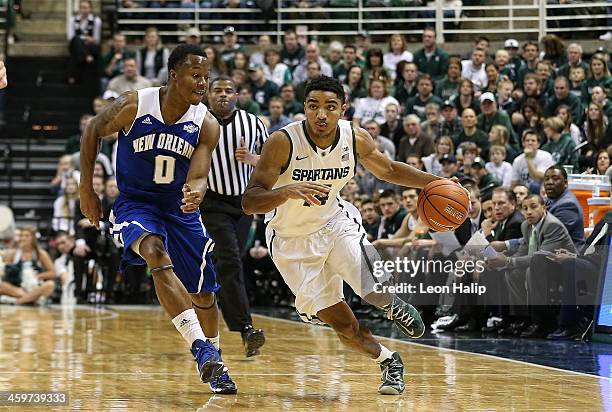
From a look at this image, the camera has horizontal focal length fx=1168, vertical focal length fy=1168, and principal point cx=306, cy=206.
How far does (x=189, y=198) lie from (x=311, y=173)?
0.67 meters

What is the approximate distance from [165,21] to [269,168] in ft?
44.6

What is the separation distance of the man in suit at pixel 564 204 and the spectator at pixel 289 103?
5.60m

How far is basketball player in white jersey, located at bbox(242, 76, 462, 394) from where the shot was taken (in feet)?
20.3

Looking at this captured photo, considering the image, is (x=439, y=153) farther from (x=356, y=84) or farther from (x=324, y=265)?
(x=324, y=265)

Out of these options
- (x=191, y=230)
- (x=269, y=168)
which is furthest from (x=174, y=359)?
(x=269, y=168)

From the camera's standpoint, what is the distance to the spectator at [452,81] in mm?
15086

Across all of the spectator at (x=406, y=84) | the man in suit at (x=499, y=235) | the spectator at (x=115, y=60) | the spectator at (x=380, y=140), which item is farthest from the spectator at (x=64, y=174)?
the man in suit at (x=499, y=235)

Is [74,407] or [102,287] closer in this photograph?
[74,407]

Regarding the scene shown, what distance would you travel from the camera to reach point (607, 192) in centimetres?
1070

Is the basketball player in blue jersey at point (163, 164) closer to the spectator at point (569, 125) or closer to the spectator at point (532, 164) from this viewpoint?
the spectator at point (532, 164)

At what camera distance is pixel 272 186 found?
6188 mm

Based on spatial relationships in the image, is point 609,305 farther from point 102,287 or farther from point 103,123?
point 102,287

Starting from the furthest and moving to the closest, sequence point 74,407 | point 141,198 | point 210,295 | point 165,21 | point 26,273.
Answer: point 165,21, point 26,273, point 210,295, point 141,198, point 74,407

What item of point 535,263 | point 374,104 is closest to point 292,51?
point 374,104
